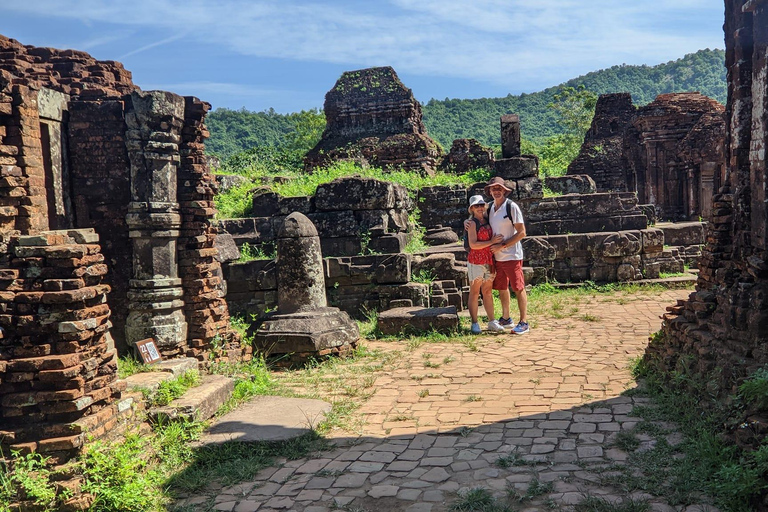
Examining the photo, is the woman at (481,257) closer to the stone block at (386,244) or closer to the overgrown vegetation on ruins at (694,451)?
the stone block at (386,244)

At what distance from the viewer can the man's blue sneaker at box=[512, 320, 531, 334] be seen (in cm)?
805

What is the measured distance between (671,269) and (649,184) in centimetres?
1110

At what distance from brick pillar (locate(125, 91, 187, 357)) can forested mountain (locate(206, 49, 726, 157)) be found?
4228 cm

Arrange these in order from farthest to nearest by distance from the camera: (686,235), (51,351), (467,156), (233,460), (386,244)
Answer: (467,156) → (686,235) → (386,244) → (233,460) → (51,351)

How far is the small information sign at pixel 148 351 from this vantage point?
6.13 metres

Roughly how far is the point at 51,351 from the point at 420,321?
Result: 5.06 m

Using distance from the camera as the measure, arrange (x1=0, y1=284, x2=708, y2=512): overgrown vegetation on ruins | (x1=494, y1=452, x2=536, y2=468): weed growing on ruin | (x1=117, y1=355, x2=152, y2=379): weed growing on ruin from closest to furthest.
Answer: (x1=0, y1=284, x2=708, y2=512): overgrown vegetation on ruins < (x1=494, y1=452, x2=536, y2=468): weed growing on ruin < (x1=117, y1=355, x2=152, y2=379): weed growing on ruin

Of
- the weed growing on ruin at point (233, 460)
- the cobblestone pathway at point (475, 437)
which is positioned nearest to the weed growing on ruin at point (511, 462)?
the cobblestone pathway at point (475, 437)

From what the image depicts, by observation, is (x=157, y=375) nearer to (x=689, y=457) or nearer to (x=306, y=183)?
(x=689, y=457)

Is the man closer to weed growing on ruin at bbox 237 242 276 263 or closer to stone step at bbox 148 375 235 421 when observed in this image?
stone step at bbox 148 375 235 421

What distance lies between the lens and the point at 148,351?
621 cm

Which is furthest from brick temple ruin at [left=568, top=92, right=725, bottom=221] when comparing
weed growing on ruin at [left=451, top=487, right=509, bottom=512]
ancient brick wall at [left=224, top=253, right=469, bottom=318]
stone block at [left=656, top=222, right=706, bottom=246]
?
weed growing on ruin at [left=451, top=487, right=509, bottom=512]

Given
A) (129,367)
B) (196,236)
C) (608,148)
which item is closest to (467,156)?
(608,148)

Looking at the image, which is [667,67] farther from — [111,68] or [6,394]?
[6,394]
